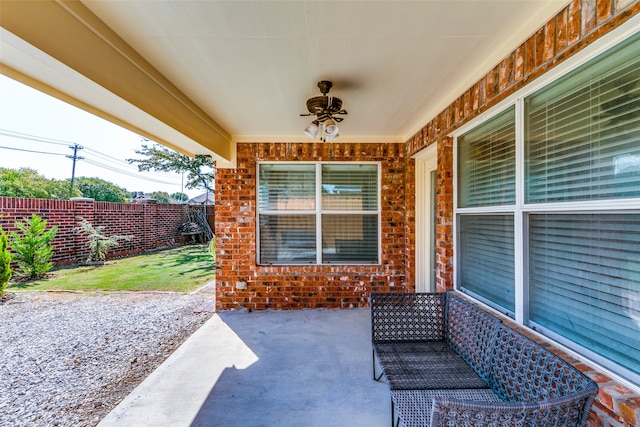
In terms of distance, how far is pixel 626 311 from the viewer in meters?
1.23

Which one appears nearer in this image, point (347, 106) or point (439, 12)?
point (439, 12)

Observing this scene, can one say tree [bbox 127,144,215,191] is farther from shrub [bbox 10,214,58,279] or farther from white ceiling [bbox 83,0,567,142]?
white ceiling [bbox 83,0,567,142]

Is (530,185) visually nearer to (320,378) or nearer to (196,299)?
(320,378)

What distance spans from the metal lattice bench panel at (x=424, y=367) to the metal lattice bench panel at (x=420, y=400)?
4cm

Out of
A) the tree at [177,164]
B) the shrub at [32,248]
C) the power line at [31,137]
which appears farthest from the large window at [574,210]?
the power line at [31,137]

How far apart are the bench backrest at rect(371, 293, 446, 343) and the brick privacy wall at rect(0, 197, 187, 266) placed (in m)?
7.78

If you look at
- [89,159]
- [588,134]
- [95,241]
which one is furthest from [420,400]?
[89,159]

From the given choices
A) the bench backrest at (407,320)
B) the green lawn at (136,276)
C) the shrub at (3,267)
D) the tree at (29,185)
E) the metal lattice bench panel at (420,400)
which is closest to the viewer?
the metal lattice bench panel at (420,400)

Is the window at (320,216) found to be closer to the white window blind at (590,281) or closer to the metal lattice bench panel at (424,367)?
the metal lattice bench panel at (424,367)

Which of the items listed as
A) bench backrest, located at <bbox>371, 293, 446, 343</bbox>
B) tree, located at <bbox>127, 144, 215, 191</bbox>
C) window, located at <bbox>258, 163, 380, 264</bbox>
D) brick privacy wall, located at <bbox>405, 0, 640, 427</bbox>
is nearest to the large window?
brick privacy wall, located at <bbox>405, 0, 640, 427</bbox>

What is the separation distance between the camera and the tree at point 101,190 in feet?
71.0

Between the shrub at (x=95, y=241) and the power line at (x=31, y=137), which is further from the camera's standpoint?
the power line at (x=31, y=137)

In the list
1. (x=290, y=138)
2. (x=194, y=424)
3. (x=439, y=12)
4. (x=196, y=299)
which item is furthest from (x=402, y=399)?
(x=196, y=299)

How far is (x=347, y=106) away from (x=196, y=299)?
155 inches
